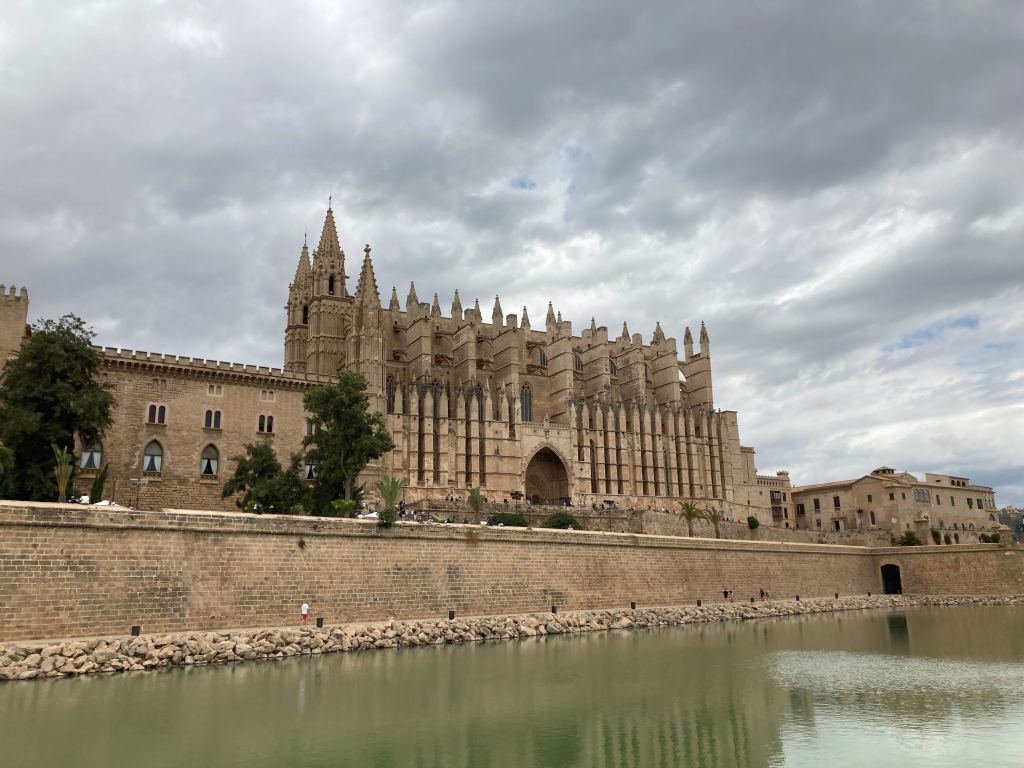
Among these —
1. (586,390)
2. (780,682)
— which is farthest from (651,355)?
(780,682)

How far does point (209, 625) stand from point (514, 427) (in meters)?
32.7

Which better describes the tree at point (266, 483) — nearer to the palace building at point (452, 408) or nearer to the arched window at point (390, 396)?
the palace building at point (452, 408)

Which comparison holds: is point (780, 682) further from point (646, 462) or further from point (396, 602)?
point (646, 462)

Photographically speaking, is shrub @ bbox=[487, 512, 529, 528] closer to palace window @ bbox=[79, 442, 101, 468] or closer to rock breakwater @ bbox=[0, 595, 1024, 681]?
rock breakwater @ bbox=[0, 595, 1024, 681]

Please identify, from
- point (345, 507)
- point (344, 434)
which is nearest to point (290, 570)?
point (345, 507)

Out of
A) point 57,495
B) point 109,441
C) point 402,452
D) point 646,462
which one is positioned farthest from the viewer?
point 646,462

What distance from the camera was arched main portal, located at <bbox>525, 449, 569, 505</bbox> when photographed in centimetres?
5462

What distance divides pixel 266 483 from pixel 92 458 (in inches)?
322

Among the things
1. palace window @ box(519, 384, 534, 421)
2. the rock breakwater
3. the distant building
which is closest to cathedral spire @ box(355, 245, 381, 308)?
palace window @ box(519, 384, 534, 421)

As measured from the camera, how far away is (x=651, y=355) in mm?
65562

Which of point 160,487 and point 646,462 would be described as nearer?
point 160,487

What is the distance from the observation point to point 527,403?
57781mm

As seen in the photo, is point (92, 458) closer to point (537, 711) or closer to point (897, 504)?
point (537, 711)

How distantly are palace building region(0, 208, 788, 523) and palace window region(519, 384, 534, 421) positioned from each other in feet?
0.38
